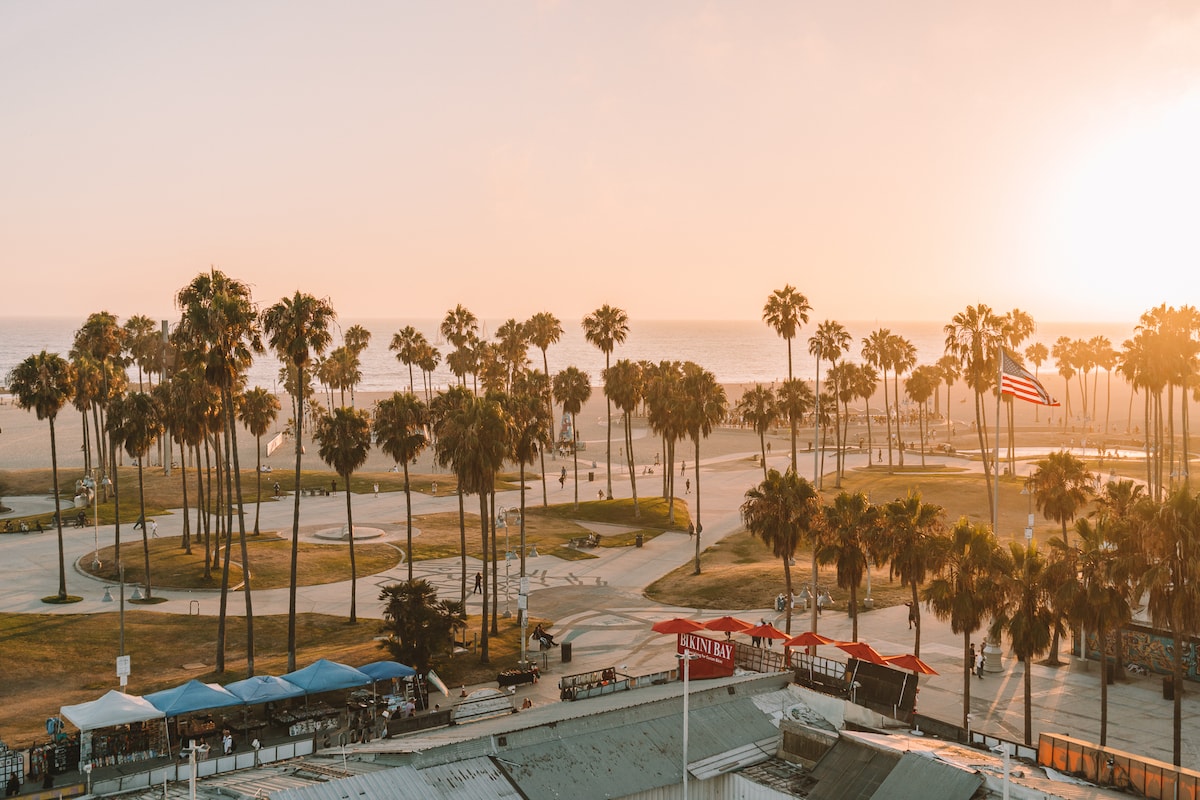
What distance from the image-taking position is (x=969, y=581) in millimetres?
32844

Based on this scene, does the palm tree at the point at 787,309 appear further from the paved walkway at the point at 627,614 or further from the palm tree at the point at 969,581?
the palm tree at the point at 969,581

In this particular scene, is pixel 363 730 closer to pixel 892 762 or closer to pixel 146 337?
pixel 892 762

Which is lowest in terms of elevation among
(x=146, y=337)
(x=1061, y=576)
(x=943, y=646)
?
(x=943, y=646)

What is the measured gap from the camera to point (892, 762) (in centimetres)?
2609

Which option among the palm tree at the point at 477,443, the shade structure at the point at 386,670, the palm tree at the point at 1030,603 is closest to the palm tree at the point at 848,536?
the palm tree at the point at 1030,603

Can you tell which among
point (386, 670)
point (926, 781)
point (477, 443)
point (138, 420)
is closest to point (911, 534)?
point (926, 781)

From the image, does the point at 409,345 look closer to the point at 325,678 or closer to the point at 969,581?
the point at 325,678

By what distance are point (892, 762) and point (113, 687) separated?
31.4 meters

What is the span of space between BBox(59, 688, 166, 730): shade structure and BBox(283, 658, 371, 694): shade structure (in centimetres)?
511

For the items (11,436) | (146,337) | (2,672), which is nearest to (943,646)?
(2,672)

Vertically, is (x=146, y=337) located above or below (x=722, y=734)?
above

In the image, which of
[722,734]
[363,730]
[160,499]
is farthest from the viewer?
[160,499]

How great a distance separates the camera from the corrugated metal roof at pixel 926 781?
2395cm

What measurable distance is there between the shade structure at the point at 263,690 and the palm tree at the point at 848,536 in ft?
72.0
